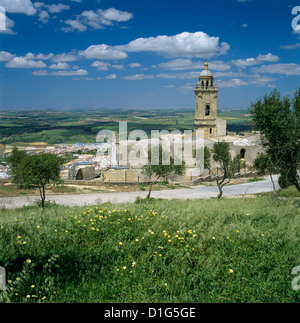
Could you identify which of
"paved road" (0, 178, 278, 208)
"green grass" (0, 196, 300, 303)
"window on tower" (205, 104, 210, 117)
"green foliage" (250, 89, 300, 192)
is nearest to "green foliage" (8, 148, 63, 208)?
"paved road" (0, 178, 278, 208)

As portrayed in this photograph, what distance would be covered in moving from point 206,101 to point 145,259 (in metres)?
37.2

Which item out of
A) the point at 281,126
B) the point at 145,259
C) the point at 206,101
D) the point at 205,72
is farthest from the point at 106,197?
the point at 205,72

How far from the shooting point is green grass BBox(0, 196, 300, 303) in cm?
386

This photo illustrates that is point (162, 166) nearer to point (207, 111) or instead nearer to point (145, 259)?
point (145, 259)

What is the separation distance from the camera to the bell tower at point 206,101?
3947cm

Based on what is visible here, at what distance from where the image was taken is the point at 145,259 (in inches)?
187

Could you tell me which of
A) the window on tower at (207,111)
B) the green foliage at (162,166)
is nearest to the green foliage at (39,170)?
the green foliage at (162,166)

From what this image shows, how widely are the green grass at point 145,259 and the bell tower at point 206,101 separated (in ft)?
111

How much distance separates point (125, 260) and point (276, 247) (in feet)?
9.09

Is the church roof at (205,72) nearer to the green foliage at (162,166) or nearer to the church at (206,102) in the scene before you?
the church at (206,102)
